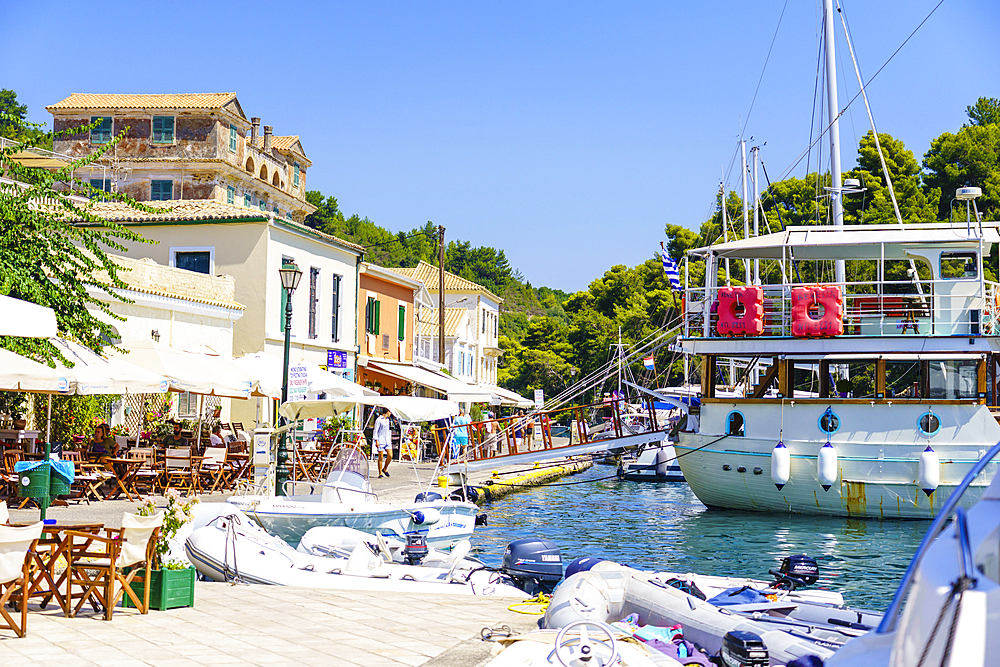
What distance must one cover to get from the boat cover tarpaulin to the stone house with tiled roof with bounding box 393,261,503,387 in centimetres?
3447

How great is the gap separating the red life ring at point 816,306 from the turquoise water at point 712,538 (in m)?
3.96

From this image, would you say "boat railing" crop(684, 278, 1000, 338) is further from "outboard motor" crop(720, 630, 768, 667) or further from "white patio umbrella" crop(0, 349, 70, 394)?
"outboard motor" crop(720, 630, 768, 667)

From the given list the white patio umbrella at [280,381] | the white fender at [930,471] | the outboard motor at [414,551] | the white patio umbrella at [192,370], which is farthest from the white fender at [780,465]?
the white patio umbrella at [192,370]

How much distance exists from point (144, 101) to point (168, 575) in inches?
1673

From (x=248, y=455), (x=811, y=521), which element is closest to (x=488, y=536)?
(x=248, y=455)

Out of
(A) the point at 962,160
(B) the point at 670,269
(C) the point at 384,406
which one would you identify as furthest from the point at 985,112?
(C) the point at 384,406

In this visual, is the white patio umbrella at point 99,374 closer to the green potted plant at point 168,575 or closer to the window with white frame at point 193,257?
the green potted plant at point 168,575

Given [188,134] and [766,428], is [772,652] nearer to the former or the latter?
[766,428]

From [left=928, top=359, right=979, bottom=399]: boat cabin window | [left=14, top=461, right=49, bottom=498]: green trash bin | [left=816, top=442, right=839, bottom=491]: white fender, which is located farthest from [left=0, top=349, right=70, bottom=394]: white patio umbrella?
[left=928, top=359, right=979, bottom=399]: boat cabin window

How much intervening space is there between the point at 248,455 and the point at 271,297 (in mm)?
9840

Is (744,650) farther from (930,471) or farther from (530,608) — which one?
(930,471)

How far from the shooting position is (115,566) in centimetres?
781

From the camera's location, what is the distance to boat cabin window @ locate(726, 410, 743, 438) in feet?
69.1

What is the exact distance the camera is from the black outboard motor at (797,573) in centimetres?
1088
